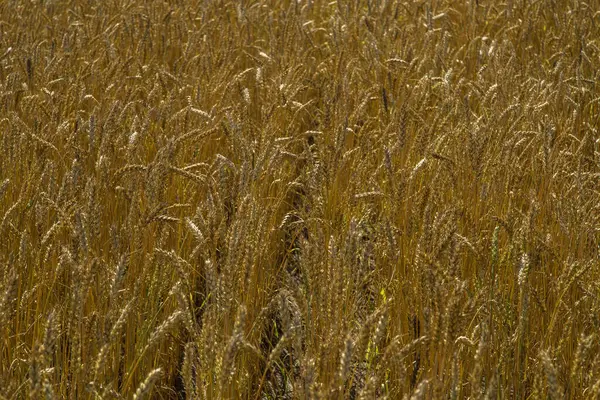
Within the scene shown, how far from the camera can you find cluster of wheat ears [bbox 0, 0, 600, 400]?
5.20 feet

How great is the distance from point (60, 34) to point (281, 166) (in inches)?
68.4

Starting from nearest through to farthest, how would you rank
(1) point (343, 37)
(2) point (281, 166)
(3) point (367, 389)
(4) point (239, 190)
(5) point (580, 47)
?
(3) point (367, 389)
(4) point (239, 190)
(2) point (281, 166)
(1) point (343, 37)
(5) point (580, 47)

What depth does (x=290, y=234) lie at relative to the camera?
9.55 feet

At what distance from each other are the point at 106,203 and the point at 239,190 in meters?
0.61

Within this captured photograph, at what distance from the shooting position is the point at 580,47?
4.26 meters

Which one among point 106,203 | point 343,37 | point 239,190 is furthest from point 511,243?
point 343,37

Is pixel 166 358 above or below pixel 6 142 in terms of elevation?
below

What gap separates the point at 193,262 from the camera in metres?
2.64

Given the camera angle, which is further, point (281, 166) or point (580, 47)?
point (580, 47)

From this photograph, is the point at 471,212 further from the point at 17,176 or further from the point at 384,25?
the point at 384,25

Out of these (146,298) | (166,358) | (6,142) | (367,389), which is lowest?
(166,358)

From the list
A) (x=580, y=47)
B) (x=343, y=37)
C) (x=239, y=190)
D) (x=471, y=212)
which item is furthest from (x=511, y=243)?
(x=580, y=47)

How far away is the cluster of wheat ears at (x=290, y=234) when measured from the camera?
5.20 ft

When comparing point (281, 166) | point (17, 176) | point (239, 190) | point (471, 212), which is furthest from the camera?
point (281, 166)
